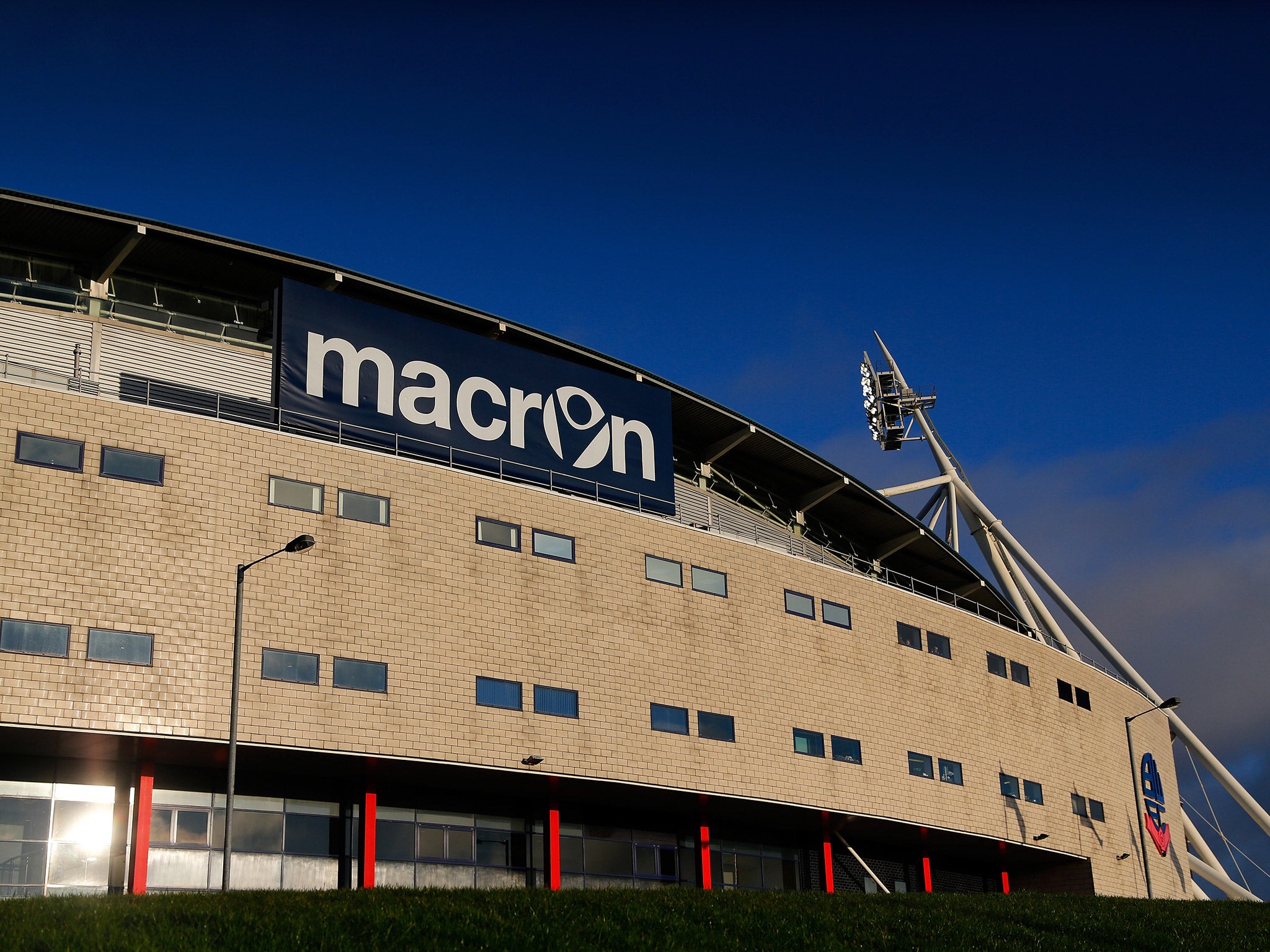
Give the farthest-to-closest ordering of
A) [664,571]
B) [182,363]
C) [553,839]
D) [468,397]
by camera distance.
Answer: [468,397] → [664,571] → [182,363] → [553,839]

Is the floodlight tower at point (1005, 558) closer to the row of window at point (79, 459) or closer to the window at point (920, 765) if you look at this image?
the window at point (920, 765)

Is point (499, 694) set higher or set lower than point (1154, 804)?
higher

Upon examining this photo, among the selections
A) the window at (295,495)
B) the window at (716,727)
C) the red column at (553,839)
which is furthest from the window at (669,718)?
the window at (295,495)

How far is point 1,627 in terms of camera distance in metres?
29.6

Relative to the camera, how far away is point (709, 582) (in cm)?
4119

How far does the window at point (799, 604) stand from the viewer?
43.0 meters

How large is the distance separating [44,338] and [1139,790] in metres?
41.0

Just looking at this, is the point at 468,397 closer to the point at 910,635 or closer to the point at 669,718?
the point at 669,718

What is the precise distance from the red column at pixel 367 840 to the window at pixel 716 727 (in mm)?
9000

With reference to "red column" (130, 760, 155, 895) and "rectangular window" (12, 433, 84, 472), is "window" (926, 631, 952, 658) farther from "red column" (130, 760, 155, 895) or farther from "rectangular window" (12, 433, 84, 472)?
"rectangular window" (12, 433, 84, 472)

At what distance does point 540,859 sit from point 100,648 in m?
13.5

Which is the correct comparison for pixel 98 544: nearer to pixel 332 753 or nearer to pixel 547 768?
pixel 332 753

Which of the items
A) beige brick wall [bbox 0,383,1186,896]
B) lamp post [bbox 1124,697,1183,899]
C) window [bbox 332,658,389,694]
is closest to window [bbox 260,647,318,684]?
beige brick wall [bbox 0,383,1186,896]

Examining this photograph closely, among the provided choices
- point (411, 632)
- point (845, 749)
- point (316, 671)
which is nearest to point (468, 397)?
point (411, 632)
